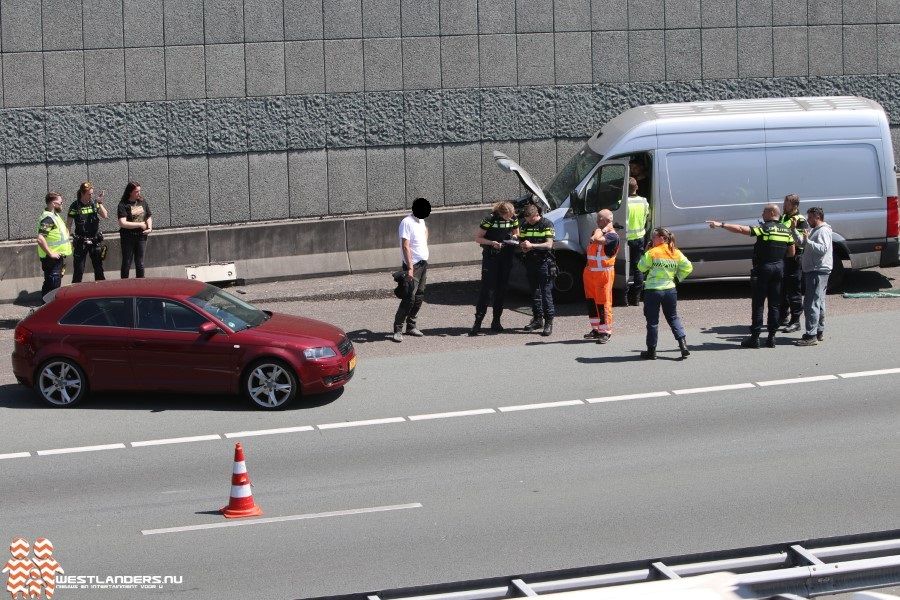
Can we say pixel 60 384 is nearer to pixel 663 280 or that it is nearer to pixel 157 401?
pixel 157 401

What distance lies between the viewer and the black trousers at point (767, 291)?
1548cm

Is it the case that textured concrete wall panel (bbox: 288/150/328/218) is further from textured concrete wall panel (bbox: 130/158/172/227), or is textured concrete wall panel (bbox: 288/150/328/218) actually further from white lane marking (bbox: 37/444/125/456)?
white lane marking (bbox: 37/444/125/456)

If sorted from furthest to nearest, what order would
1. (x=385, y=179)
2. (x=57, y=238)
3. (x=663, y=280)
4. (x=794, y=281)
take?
(x=385, y=179)
(x=57, y=238)
(x=794, y=281)
(x=663, y=280)

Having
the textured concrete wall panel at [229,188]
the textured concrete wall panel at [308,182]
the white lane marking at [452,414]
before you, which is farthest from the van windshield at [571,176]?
the white lane marking at [452,414]

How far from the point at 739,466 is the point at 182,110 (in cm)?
1165

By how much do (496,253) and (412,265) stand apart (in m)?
1.07

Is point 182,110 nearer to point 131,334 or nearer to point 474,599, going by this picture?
point 131,334

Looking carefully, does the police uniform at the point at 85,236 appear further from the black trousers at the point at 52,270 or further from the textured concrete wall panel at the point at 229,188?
the textured concrete wall panel at the point at 229,188

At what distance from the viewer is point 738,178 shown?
18.0 m

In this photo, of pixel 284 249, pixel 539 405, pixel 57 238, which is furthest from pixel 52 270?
pixel 539 405

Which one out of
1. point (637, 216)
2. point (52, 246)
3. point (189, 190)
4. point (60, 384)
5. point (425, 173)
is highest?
point (425, 173)

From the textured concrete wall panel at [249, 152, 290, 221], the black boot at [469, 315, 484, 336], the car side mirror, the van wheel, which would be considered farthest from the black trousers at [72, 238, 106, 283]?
the van wheel

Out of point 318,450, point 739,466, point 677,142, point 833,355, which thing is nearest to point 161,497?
point 318,450

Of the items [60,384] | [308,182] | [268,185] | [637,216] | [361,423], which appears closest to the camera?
[361,423]
